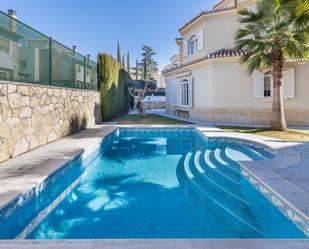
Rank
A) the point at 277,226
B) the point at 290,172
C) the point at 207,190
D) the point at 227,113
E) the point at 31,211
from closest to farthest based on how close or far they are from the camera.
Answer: the point at 277,226
the point at 31,211
the point at 290,172
the point at 207,190
the point at 227,113

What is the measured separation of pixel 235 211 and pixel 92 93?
43.9 ft

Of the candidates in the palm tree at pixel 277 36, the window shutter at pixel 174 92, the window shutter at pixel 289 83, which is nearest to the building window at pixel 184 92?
the window shutter at pixel 174 92

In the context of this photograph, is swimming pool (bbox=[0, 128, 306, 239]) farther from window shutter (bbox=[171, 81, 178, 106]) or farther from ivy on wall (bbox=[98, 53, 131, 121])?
window shutter (bbox=[171, 81, 178, 106])

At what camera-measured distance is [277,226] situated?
4418 millimetres

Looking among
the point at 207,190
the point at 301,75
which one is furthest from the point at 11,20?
the point at 301,75

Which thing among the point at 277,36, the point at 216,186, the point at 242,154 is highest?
the point at 277,36

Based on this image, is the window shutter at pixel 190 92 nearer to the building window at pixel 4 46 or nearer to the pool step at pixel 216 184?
the pool step at pixel 216 184

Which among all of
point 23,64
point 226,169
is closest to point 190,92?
point 226,169

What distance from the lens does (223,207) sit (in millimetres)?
5500

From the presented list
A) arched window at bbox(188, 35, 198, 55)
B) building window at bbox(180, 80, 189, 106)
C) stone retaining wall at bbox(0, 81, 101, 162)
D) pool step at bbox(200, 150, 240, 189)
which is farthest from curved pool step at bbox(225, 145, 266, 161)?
arched window at bbox(188, 35, 198, 55)

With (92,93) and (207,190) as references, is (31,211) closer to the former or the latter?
(207,190)

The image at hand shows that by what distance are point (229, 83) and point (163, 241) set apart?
1651 cm

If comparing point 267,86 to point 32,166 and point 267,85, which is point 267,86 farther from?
point 32,166

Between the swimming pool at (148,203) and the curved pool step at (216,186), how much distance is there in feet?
0.07
